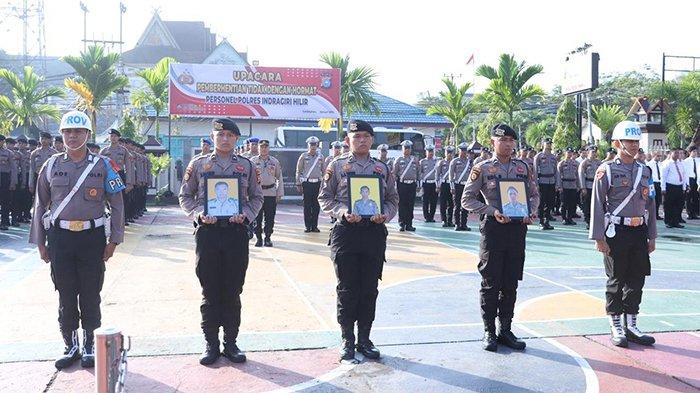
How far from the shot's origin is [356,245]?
5.34 m

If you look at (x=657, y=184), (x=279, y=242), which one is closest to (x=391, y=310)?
(x=279, y=242)

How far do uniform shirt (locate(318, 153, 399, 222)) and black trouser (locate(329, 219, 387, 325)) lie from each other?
0.20 m

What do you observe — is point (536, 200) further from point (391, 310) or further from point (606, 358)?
point (391, 310)

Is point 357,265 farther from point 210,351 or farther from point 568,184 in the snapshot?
point 568,184

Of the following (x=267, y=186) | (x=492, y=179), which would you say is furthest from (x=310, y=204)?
(x=492, y=179)

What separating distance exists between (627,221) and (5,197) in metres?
13.6

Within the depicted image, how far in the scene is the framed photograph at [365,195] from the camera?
→ 5363 mm

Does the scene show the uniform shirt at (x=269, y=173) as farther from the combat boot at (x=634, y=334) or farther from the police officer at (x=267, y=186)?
the combat boot at (x=634, y=334)

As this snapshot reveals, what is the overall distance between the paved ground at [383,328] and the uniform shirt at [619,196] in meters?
1.08

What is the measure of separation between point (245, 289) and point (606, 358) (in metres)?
4.30

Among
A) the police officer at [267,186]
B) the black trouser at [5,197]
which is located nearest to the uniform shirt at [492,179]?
the police officer at [267,186]

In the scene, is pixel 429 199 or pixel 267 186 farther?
pixel 429 199

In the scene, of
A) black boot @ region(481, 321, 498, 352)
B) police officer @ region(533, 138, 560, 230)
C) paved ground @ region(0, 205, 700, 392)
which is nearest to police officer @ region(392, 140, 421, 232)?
police officer @ region(533, 138, 560, 230)

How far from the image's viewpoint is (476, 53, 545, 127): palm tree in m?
20.1
